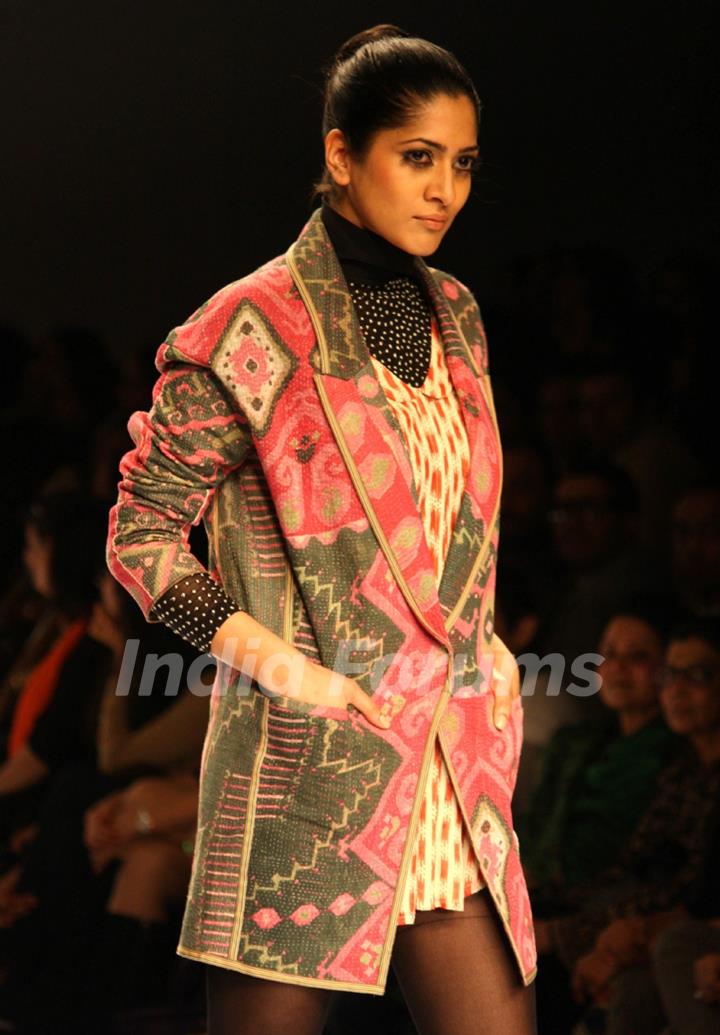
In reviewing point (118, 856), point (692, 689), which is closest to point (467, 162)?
point (692, 689)

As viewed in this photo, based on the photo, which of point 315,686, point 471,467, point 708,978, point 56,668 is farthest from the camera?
point 56,668

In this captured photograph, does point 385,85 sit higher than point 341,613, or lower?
higher

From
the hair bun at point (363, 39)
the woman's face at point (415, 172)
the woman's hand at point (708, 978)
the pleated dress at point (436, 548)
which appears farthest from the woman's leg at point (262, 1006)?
the woman's hand at point (708, 978)

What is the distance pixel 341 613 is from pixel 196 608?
0.13 m

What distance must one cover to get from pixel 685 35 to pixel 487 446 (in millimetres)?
1468

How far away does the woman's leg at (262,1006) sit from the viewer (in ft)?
4.87

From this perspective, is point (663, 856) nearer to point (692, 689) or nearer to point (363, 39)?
point (692, 689)

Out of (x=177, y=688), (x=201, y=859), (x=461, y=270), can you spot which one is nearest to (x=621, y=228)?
(x=461, y=270)

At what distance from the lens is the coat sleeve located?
1.50m

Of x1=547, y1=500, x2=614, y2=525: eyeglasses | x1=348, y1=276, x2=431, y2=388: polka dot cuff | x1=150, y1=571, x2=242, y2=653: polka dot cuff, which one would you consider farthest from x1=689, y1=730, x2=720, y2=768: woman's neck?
x1=150, y1=571, x2=242, y2=653: polka dot cuff

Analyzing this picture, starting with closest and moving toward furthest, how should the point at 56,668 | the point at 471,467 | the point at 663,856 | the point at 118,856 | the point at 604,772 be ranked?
1. the point at 471,467
2. the point at 663,856
3. the point at 604,772
4. the point at 118,856
5. the point at 56,668

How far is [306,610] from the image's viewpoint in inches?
59.4

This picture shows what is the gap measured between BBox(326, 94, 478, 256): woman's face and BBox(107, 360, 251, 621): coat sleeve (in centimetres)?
22

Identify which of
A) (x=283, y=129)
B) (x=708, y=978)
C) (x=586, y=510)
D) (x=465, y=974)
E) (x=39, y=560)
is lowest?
(x=708, y=978)
